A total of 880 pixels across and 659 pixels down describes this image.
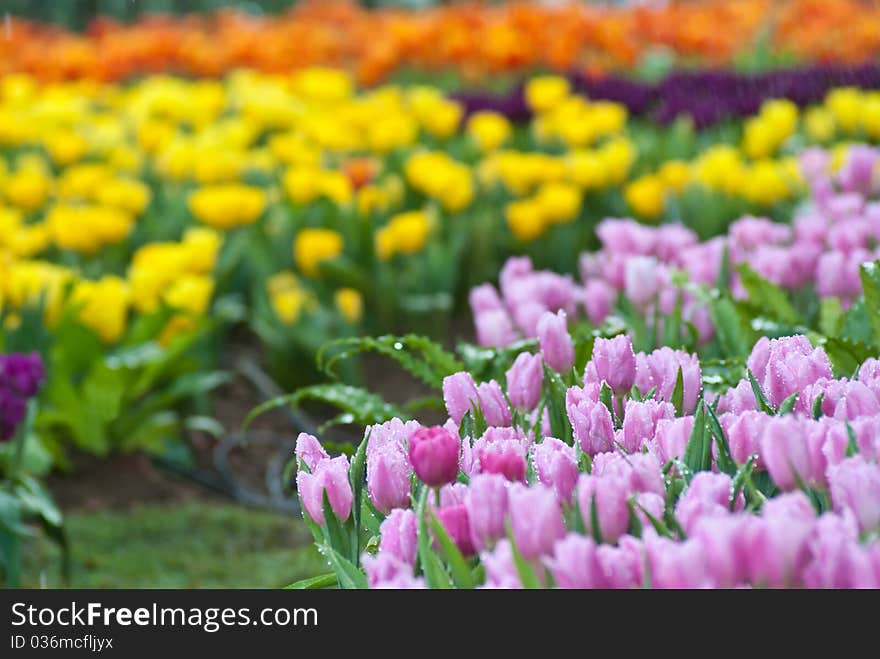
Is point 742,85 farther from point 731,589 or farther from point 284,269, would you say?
point 731,589

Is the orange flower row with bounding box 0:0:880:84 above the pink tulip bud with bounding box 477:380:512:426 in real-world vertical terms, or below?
above

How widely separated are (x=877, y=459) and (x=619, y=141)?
12.7 feet

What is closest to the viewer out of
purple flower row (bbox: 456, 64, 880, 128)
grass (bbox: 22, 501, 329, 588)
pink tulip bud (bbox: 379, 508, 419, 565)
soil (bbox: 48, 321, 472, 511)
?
pink tulip bud (bbox: 379, 508, 419, 565)

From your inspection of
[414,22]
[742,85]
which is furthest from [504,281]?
[414,22]

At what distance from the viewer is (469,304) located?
4875 mm

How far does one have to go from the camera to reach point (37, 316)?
3.65 m

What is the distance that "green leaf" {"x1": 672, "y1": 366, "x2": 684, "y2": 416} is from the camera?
1.70 meters

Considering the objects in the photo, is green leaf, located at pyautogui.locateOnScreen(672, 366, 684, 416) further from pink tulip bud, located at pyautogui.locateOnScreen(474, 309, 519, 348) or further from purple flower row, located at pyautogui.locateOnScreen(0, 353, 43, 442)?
purple flower row, located at pyautogui.locateOnScreen(0, 353, 43, 442)

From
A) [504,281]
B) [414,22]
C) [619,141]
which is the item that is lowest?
[504,281]

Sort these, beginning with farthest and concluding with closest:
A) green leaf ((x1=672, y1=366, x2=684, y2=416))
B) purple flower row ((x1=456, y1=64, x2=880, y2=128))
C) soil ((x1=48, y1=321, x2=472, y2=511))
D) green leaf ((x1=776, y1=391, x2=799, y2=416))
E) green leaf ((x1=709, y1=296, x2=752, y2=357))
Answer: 1. purple flower row ((x1=456, y1=64, x2=880, y2=128))
2. soil ((x1=48, y1=321, x2=472, y2=511))
3. green leaf ((x1=709, y1=296, x2=752, y2=357))
4. green leaf ((x1=672, y1=366, x2=684, y2=416))
5. green leaf ((x1=776, y1=391, x2=799, y2=416))

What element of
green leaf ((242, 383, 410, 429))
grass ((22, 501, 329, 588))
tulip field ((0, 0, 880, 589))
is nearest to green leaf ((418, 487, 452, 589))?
tulip field ((0, 0, 880, 589))

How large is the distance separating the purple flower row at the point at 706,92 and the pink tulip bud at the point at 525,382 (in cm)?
431

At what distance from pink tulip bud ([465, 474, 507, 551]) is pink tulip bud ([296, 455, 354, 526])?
226mm

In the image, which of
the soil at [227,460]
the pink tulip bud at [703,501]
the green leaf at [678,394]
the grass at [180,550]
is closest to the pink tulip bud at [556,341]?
the green leaf at [678,394]
